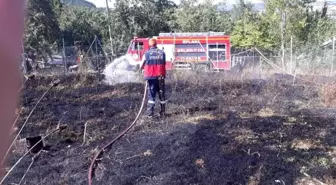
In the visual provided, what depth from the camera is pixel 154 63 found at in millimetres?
9516

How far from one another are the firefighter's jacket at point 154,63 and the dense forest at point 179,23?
13834 mm

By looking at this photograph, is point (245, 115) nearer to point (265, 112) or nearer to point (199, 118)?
point (265, 112)

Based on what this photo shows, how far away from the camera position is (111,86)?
14.8m

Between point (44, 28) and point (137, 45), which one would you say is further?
point (44, 28)

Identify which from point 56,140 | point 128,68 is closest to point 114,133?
point 56,140

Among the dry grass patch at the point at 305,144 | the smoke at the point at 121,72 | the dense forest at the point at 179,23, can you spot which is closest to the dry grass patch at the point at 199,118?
the dry grass patch at the point at 305,144

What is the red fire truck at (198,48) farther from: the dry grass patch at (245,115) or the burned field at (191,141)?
the dry grass patch at (245,115)

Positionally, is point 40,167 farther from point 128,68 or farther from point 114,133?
point 128,68

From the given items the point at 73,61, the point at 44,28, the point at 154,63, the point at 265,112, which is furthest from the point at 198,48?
the point at 154,63

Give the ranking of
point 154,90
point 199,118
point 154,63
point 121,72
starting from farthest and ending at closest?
point 121,72 < point 154,90 < point 154,63 < point 199,118

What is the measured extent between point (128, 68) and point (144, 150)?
15599mm

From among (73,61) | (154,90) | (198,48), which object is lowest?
(154,90)

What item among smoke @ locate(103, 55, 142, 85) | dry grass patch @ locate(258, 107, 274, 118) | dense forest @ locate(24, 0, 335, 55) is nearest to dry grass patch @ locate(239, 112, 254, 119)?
dry grass patch @ locate(258, 107, 274, 118)

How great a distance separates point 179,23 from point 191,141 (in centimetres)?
2563
